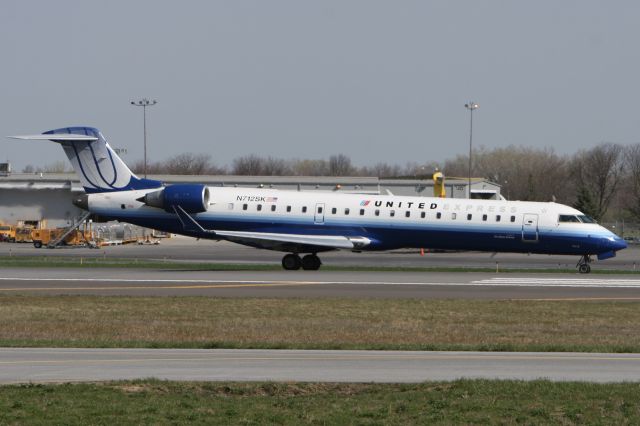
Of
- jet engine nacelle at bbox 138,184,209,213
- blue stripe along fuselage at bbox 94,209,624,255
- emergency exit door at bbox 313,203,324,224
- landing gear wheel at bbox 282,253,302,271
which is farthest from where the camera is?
landing gear wheel at bbox 282,253,302,271

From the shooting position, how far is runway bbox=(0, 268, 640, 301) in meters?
33.2

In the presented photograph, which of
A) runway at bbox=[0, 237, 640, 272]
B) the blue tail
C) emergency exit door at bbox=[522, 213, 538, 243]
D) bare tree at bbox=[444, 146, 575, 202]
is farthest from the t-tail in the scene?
bare tree at bbox=[444, 146, 575, 202]

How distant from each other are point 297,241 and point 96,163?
9.86 meters

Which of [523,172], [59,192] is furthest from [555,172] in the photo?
[59,192]

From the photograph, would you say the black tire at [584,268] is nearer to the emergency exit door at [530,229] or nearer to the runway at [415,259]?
the emergency exit door at [530,229]

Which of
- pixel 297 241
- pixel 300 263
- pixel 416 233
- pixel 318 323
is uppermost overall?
pixel 416 233

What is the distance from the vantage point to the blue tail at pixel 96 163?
148ft

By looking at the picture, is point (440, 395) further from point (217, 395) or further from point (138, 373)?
point (138, 373)

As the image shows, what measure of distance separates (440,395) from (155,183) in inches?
1297

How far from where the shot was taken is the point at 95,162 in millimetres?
45188

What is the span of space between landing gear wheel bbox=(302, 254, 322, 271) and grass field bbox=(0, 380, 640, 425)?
29623mm

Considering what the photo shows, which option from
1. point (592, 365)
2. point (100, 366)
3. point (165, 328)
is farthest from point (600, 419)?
point (165, 328)

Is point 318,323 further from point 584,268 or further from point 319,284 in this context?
point 584,268

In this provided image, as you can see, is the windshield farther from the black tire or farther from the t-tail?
the t-tail
